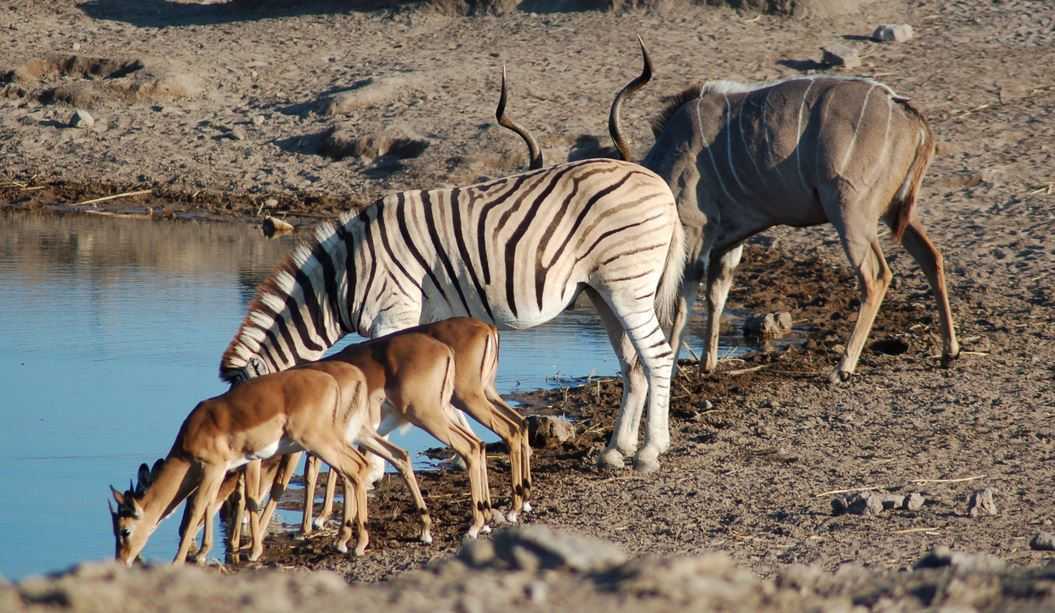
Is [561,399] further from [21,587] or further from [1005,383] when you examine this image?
[21,587]

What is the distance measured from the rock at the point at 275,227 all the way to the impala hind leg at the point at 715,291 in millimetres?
6004

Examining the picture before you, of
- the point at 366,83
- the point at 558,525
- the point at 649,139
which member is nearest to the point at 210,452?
the point at 558,525

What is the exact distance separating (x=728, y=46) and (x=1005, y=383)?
33.6ft

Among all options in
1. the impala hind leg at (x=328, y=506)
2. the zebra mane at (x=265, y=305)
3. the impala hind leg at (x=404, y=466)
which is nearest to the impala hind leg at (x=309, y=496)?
the impala hind leg at (x=328, y=506)

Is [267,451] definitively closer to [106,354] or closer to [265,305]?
[265,305]

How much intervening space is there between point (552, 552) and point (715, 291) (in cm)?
643

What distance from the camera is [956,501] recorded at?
7695 mm

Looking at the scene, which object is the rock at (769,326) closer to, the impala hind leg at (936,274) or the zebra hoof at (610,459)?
the impala hind leg at (936,274)

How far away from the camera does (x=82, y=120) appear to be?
1925 centimetres

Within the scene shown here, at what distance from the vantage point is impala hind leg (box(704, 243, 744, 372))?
430 inches

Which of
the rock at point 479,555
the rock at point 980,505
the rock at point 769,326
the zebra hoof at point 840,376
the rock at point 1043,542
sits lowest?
the rock at point 769,326

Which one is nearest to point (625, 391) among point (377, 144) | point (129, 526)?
point (129, 526)

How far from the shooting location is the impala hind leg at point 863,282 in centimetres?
1030

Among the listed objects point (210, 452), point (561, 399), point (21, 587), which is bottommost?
point (561, 399)
